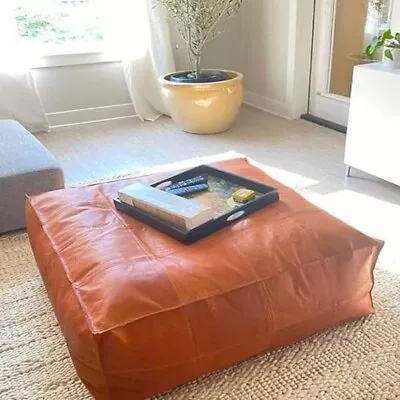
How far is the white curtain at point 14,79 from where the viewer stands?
3218 millimetres

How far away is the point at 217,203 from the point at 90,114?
8.00ft

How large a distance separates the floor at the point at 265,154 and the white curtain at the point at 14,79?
0.19 m

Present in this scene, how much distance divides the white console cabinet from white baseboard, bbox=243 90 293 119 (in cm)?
120

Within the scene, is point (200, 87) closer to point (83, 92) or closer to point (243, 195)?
point (83, 92)

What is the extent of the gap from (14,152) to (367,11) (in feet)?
7.35

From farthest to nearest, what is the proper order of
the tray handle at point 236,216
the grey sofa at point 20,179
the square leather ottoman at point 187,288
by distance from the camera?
the grey sofa at point 20,179 → the tray handle at point 236,216 → the square leather ottoman at point 187,288

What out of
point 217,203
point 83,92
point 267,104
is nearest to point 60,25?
point 83,92

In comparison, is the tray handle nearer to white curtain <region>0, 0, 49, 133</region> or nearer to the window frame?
white curtain <region>0, 0, 49, 133</region>

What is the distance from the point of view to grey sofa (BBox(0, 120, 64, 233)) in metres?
1.98

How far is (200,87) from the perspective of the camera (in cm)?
315

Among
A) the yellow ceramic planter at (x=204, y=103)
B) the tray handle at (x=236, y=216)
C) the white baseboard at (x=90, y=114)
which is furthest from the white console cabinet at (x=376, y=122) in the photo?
the white baseboard at (x=90, y=114)

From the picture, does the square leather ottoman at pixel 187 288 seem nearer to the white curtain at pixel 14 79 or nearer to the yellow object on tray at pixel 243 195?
the yellow object on tray at pixel 243 195

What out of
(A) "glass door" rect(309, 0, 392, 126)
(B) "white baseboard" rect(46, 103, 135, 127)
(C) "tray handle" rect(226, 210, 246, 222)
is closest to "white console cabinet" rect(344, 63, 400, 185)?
(A) "glass door" rect(309, 0, 392, 126)

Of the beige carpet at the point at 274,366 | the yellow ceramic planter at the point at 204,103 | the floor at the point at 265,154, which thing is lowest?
the floor at the point at 265,154
